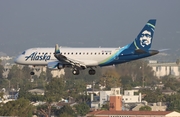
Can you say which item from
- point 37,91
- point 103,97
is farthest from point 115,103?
point 37,91

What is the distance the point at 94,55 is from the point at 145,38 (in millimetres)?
6381

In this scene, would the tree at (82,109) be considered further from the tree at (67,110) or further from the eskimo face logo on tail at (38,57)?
the eskimo face logo on tail at (38,57)

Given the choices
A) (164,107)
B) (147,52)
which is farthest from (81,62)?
(164,107)

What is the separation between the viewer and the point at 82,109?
163250 mm

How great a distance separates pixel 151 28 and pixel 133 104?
257 ft

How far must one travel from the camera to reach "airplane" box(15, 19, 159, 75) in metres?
95.4

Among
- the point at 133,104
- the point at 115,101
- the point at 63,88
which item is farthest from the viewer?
the point at 63,88

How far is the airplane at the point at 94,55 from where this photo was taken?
9538cm

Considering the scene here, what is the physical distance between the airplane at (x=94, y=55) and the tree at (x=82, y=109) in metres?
61.2

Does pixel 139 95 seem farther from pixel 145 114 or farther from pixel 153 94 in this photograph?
pixel 145 114

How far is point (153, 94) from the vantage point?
615 feet

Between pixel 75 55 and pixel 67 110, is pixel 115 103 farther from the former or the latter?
pixel 75 55

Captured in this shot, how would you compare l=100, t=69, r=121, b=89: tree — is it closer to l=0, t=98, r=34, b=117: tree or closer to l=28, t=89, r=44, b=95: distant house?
l=28, t=89, r=44, b=95: distant house

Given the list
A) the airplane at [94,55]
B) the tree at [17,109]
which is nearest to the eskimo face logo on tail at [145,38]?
the airplane at [94,55]
